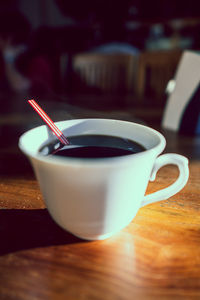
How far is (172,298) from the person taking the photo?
27cm

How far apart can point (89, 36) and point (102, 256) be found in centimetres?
467

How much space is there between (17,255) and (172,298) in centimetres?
17

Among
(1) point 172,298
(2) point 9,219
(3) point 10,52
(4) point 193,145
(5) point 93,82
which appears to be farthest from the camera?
(3) point 10,52

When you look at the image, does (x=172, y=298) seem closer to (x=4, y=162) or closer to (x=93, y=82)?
(x=4, y=162)

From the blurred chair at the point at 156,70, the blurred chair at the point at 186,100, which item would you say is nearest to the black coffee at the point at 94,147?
the blurred chair at the point at 186,100

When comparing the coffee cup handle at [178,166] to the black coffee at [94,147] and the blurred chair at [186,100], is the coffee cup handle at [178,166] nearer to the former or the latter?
the black coffee at [94,147]

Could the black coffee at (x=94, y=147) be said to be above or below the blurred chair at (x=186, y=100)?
above

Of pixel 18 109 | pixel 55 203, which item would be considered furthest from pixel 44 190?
pixel 18 109

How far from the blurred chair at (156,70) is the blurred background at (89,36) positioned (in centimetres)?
6

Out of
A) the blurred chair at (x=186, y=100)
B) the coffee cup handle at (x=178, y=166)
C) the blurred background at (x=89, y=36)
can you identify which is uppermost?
the coffee cup handle at (x=178, y=166)

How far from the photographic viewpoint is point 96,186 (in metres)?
0.28

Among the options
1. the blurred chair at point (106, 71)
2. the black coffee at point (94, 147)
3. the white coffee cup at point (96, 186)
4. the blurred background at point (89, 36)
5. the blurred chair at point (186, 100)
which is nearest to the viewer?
the white coffee cup at point (96, 186)

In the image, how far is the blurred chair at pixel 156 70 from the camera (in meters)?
1.61

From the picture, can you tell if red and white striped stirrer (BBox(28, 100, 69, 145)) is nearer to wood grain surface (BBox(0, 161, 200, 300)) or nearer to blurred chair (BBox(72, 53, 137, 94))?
wood grain surface (BBox(0, 161, 200, 300))
